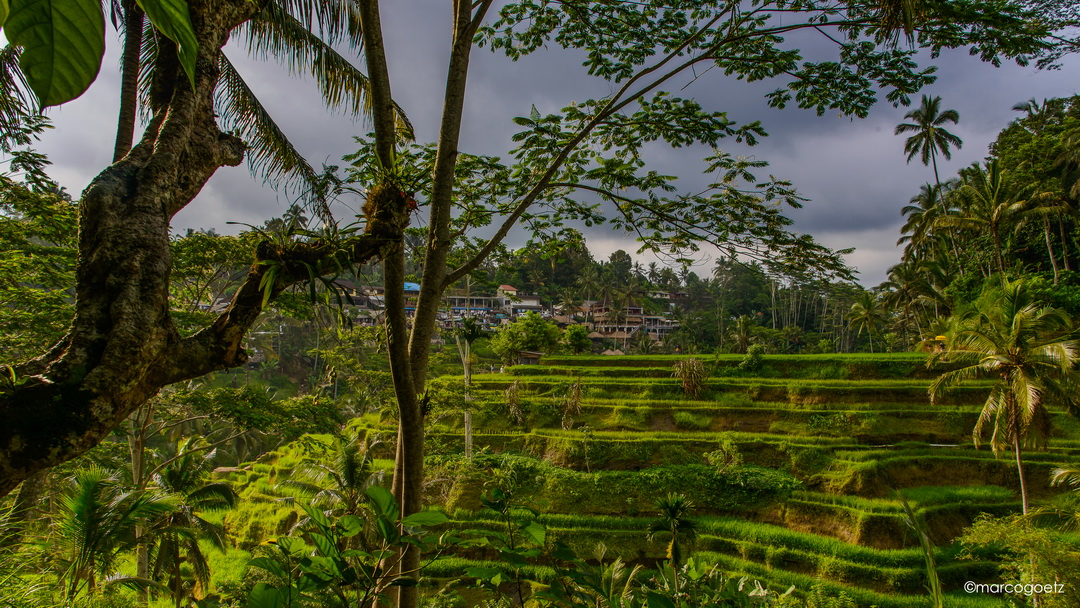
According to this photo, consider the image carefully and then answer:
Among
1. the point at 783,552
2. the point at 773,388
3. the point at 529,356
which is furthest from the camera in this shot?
the point at 529,356

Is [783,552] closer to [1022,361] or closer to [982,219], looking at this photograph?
[1022,361]

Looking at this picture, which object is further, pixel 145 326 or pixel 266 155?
pixel 266 155

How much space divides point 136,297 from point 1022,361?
424 inches

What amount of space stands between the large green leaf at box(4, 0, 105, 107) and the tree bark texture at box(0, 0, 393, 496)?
1183 mm

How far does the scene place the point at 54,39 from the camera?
0.27 meters

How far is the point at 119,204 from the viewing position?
1.63 meters

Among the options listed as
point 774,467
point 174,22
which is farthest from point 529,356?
point 174,22

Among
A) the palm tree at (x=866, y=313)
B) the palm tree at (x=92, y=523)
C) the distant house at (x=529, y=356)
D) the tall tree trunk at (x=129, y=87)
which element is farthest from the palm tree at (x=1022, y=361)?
the palm tree at (x=866, y=313)

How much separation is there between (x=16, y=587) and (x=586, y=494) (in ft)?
37.7

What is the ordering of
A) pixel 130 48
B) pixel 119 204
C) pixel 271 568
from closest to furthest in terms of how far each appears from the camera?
pixel 271 568, pixel 119 204, pixel 130 48

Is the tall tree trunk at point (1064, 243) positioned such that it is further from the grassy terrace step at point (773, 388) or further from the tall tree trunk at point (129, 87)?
the tall tree trunk at point (129, 87)

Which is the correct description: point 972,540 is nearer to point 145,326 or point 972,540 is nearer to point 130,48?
point 145,326

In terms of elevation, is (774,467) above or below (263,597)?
below

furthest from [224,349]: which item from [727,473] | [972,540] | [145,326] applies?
[727,473]
